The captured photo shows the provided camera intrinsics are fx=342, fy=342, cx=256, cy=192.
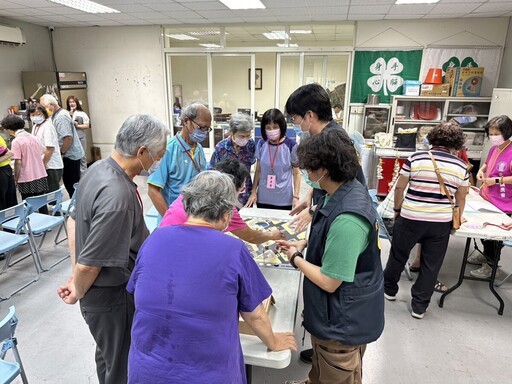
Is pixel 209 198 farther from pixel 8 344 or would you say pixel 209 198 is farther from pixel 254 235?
pixel 8 344

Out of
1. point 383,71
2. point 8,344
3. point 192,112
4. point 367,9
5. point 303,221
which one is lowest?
point 8,344

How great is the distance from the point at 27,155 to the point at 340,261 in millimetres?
3905

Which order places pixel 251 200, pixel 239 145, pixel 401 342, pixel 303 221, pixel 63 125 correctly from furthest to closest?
1. pixel 63 125
2. pixel 251 200
3. pixel 239 145
4. pixel 401 342
5. pixel 303 221

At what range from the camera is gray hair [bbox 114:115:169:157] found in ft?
4.66

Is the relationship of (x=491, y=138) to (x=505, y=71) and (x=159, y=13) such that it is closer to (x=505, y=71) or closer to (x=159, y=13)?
(x=505, y=71)

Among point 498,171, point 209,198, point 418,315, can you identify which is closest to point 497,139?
point 498,171

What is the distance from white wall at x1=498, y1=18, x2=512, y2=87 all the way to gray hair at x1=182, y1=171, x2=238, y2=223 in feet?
22.0

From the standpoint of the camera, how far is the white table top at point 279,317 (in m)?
1.25

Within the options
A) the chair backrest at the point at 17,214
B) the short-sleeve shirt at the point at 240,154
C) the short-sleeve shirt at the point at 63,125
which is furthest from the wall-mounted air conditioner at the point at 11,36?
the short-sleeve shirt at the point at 240,154

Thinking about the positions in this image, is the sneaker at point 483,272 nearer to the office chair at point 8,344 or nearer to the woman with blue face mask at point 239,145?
the woman with blue face mask at point 239,145

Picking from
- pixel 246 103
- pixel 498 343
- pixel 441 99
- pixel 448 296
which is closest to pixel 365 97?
pixel 441 99

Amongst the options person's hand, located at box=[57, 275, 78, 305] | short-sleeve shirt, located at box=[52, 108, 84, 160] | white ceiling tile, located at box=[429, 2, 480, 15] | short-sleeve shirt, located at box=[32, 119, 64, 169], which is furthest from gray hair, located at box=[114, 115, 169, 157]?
white ceiling tile, located at box=[429, 2, 480, 15]

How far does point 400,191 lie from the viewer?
2619 mm

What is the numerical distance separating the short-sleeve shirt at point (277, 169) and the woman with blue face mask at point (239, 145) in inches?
3.7
